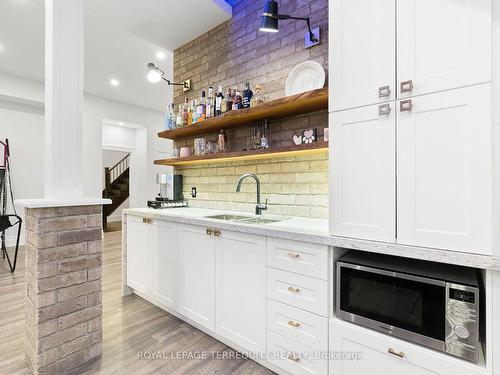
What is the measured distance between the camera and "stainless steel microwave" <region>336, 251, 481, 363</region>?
1.09 meters

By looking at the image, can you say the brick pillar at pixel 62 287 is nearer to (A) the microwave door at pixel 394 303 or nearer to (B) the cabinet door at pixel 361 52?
(A) the microwave door at pixel 394 303

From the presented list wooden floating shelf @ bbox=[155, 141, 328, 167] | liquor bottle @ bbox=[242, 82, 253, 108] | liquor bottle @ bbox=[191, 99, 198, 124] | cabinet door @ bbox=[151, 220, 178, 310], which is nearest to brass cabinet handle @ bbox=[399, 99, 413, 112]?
wooden floating shelf @ bbox=[155, 141, 328, 167]

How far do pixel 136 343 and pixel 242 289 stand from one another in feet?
3.10

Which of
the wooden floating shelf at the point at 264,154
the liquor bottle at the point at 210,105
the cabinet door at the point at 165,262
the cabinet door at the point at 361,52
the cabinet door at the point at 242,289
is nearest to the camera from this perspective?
the cabinet door at the point at 361,52

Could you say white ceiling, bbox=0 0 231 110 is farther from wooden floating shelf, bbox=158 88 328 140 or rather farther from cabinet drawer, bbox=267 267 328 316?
cabinet drawer, bbox=267 267 328 316

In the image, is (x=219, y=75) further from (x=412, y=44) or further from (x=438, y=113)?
(x=438, y=113)

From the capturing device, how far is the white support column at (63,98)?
1684 mm

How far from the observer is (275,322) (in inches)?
64.3

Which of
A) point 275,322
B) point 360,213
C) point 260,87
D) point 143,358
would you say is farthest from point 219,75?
point 143,358

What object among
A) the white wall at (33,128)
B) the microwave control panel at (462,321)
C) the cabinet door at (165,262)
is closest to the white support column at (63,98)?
the cabinet door at (165,262)

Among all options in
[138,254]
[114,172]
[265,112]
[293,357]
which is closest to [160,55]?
[265,112]

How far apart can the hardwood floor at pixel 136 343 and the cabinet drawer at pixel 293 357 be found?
0.57 feet

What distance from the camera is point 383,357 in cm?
126

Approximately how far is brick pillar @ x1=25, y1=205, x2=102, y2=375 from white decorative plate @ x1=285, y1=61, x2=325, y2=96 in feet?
5.74
